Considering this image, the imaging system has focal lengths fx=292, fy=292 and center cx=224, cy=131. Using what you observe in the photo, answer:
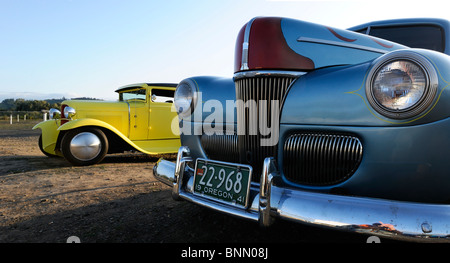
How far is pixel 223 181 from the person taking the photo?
1.70 meters

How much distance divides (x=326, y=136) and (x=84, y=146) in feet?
14.8

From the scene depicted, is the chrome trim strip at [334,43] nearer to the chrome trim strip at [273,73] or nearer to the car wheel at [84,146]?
the chrome trim strip at [273,73]

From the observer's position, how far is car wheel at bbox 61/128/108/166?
192 inches

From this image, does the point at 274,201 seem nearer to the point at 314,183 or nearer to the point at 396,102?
the point at 314,183

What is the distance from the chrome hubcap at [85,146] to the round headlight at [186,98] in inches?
125

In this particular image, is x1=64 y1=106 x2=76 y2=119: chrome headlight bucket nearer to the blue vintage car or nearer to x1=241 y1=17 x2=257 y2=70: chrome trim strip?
the blue vintage car

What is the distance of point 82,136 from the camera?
4.95 metres

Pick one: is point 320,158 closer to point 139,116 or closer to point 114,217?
point 114,217

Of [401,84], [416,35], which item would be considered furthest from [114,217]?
[416,35]

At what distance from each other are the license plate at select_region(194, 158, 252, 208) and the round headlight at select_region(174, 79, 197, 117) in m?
0.61

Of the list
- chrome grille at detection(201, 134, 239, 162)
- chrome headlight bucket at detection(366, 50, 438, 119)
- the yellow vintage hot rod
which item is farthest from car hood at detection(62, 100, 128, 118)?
chrome headlight bucket at detection(366, 50, 438, 119)

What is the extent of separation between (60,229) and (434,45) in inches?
144

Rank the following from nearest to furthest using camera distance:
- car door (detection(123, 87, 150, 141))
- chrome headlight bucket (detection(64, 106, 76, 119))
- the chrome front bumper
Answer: the chrome front bumper → chrome headlight bucket (detection(64, 106, 76, 119)) → car door (detection(123, 87, 150, 141))
